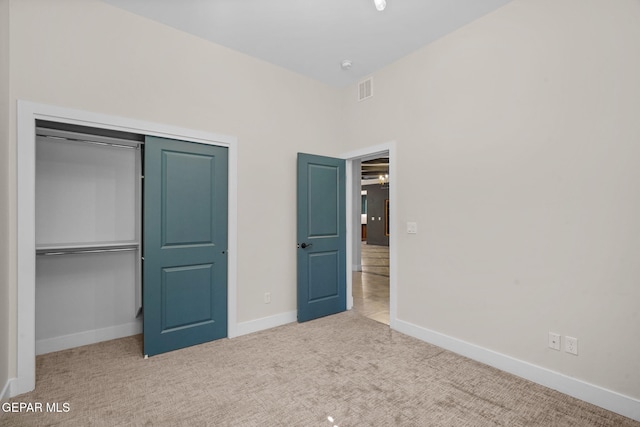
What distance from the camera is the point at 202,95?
10.3 feet

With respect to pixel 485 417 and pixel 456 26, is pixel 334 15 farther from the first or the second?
pixel 485 417

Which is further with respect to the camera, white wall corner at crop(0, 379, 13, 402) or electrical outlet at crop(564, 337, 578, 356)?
electrical outlet at crop(564, 337, 578, 356)

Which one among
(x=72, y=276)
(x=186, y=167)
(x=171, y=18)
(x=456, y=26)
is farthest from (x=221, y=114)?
(x=456, y=26)

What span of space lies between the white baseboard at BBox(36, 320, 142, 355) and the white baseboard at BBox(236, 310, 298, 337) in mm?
1154

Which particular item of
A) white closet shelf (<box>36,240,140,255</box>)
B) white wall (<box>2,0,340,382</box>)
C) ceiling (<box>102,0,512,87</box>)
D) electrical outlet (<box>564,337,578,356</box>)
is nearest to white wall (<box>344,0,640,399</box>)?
electrical outlet (<box>564,337,578,356</box>)

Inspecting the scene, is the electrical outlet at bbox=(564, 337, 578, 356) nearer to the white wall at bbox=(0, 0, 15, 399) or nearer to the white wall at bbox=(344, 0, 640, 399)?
the white wall at bbox=(344, 0, 640, 399)

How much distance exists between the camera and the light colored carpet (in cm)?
195

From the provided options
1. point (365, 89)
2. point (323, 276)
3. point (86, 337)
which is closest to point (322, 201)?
point (323, 276)

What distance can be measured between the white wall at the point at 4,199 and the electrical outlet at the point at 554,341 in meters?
3.87

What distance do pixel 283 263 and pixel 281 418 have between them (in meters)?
1.89

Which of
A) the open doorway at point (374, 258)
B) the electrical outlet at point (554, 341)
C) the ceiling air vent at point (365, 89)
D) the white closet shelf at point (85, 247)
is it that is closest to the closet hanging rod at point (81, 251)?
the white closet shelf at point (85, 247)

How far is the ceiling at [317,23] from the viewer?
103 inches

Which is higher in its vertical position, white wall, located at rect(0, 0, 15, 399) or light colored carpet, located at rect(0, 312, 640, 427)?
white wall, located at rect(0, 0, 15, 399)

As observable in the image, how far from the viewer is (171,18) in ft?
9.25
